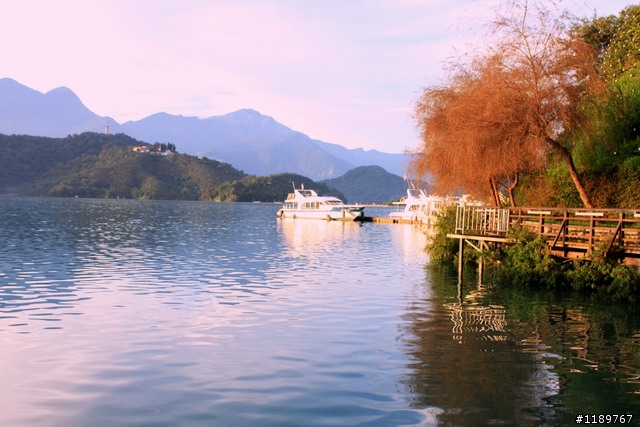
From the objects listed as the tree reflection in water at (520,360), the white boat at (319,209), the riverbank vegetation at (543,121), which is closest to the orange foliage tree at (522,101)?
the riverbank vegetation at (543,121)

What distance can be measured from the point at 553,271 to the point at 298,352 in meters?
12.8

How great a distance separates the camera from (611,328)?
16891 mm

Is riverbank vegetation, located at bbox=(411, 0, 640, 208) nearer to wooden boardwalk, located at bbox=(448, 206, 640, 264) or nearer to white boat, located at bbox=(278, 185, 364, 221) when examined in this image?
wooden boardwalk, located at bbox=(448, 206, 640, 264)

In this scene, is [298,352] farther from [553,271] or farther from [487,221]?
[487,221]

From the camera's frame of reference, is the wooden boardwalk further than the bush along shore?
Yes

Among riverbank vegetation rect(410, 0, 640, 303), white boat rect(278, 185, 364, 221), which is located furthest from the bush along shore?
white boat rect(278, 185, 364, 221)

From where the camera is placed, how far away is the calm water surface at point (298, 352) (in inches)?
403

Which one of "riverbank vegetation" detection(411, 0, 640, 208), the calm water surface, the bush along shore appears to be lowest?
the calm water surface

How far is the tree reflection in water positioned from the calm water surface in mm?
47

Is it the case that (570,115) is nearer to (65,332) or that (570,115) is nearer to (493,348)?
(493,348)

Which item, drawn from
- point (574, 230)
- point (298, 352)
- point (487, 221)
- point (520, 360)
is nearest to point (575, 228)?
point (574, 230)

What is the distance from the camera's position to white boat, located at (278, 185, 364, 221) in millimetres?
97069

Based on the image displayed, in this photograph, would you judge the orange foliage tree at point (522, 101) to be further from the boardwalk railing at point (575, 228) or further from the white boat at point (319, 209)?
the white boat at point (319, 209)

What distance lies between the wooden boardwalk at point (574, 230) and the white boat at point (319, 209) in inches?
2618
